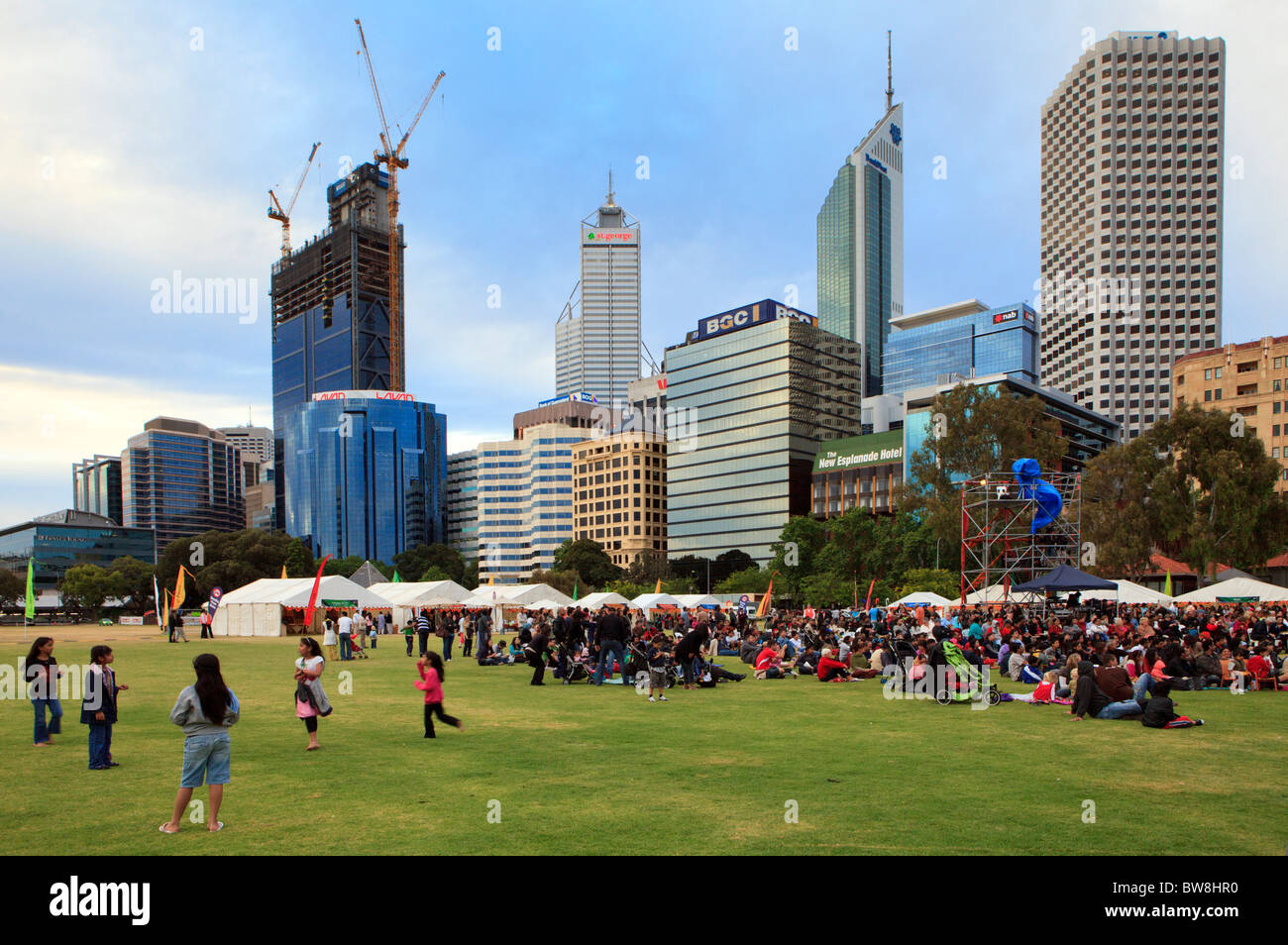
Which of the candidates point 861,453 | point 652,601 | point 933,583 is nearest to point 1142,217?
point 861,453

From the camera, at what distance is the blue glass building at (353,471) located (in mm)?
180000

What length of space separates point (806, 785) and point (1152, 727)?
7.31m

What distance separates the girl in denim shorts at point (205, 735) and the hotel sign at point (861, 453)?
130518mm

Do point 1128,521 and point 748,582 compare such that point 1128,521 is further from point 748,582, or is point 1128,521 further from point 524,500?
point 524,500

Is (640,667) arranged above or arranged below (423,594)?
above

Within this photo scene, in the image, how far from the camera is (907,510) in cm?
5675

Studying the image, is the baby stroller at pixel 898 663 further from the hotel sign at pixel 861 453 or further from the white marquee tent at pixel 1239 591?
the hotel sign at pixel 861 453

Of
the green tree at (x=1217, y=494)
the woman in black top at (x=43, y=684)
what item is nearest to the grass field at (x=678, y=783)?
the woman in black top at (x=43, y=684)

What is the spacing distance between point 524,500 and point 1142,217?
12432cm

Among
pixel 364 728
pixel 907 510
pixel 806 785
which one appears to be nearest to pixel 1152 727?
pixel 806 785

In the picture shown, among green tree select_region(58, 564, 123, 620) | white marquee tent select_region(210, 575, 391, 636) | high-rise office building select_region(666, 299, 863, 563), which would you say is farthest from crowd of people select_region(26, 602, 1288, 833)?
high-rise office building select_region(666, 299, 863, 563)

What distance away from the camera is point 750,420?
148250mm

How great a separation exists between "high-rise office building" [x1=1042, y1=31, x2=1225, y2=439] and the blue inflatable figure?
12275 centimetres

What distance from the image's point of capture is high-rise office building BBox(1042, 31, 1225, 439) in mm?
146125
